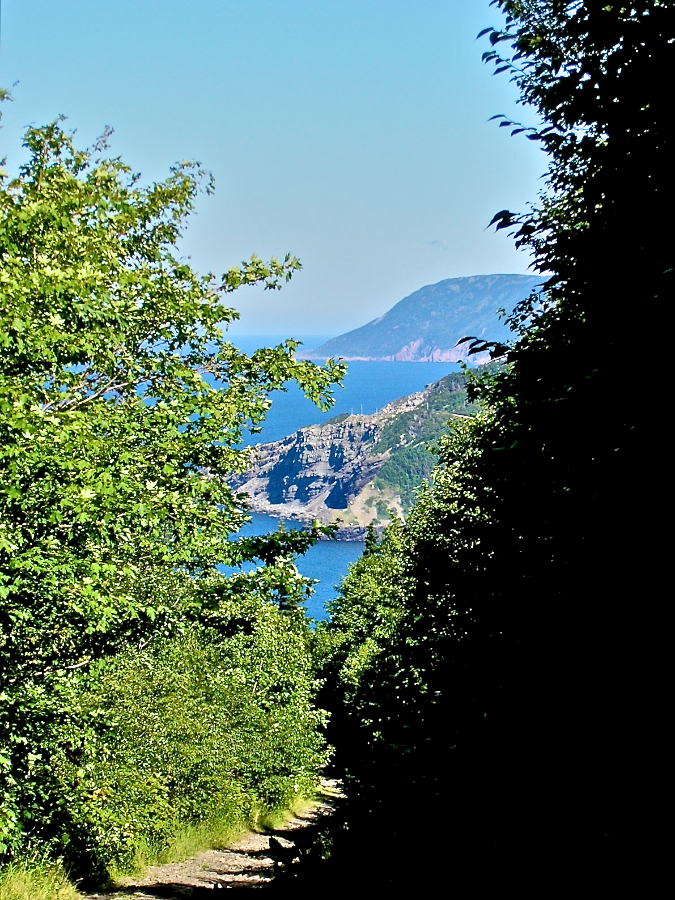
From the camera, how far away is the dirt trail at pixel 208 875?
12125mm

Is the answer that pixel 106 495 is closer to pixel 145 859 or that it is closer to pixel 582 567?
pixel 582 567

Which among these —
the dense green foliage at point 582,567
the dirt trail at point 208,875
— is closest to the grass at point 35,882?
the dirt trail at point 208,875

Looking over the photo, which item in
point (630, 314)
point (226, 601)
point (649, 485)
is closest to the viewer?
point (649, 485)

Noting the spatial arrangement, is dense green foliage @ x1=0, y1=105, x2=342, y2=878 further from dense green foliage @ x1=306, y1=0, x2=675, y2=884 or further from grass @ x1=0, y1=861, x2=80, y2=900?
dense green foliage @ x1=306, y1=0, x2=675, y2=884

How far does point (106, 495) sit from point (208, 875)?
12.0 metres

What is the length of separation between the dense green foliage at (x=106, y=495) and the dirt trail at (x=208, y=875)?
83cm

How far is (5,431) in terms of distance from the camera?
6586 millimetres

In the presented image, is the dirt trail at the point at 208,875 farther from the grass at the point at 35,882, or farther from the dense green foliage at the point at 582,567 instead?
the dense green foliage at the point at 582,567

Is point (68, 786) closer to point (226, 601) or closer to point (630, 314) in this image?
point (226, 601)

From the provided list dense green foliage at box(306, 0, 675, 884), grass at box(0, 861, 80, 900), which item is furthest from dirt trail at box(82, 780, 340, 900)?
dense green foliage at box(306, 0, 675, 884)

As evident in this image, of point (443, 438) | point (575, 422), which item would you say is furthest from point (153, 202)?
point (443, 438)

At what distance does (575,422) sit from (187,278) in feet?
24.3

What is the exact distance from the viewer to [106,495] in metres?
6.93

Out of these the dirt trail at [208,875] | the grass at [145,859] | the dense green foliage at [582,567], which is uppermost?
the dense green foliage at [582,567]
